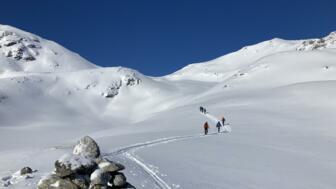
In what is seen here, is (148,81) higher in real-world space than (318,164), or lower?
higher

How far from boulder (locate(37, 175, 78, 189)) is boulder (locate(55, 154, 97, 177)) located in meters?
0.23

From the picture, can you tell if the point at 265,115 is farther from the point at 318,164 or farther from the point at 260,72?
the point at 260,72

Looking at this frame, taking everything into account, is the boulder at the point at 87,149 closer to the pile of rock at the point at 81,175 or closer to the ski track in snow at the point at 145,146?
the pile of rock at the point at 81,175

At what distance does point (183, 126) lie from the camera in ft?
195

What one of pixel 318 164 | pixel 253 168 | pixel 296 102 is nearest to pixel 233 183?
pixel 253 168

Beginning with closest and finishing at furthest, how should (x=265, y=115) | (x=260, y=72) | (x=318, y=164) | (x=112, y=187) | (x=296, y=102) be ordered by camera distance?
(x=112, y=187), (x=318, y=164), (x=265, y=115), (x=296, y=102), (x=260, y=72)

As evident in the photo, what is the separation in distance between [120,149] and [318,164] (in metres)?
13.9

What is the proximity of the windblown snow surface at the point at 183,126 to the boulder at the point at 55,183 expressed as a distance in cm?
360

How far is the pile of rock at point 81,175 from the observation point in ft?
58.3

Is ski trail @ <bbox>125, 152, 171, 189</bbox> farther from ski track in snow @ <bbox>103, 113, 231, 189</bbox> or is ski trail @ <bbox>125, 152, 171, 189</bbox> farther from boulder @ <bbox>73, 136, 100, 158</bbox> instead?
boulder @ <bbox>73, 136, 100, 158</bbox>

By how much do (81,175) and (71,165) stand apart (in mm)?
667

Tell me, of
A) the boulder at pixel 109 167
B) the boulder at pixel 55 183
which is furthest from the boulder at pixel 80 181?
the boulder at pixel 109 167

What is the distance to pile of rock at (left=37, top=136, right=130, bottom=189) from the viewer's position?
58.3 ft

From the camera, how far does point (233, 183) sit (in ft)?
76.6
